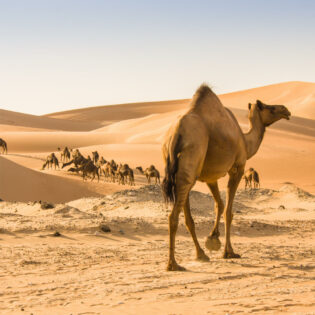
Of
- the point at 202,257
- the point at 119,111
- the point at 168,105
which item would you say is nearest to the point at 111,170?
the point at 202,257

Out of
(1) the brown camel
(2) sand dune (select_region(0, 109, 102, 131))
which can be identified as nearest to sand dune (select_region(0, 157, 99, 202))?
(1) the brown camel

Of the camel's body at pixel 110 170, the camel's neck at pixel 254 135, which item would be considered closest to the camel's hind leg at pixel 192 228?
the camel's neck at pixel 254 135

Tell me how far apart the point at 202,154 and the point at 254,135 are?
2.17 meters

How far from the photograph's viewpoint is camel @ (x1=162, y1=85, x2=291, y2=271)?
7.45 m

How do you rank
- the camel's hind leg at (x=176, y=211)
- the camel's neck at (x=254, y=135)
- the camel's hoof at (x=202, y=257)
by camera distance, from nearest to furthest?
the camel's hind leg at (x=176, y=211), the camel's hoof at (x=202, y=257), the camel's neck at (x=254, y=135)

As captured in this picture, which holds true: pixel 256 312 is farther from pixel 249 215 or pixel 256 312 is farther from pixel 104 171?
pixel 104 171

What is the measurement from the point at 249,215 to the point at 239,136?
29.2ft

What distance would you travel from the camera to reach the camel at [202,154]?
745cm

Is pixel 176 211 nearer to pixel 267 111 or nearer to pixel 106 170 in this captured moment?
pixel 267 111

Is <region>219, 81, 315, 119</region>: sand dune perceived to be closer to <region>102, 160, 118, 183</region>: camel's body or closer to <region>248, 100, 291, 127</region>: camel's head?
<region>102, 160, 118, 183</region>: camel's body

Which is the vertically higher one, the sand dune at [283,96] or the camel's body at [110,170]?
the sand dune at [283,96]

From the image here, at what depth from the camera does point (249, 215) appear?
17.2m

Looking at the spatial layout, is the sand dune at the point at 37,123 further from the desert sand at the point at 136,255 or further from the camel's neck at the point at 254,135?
the camel's neck at the point at 254,135

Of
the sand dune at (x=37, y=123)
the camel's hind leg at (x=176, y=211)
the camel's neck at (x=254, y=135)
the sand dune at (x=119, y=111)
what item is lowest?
the camel's hind leg at (x=176, y=211)
